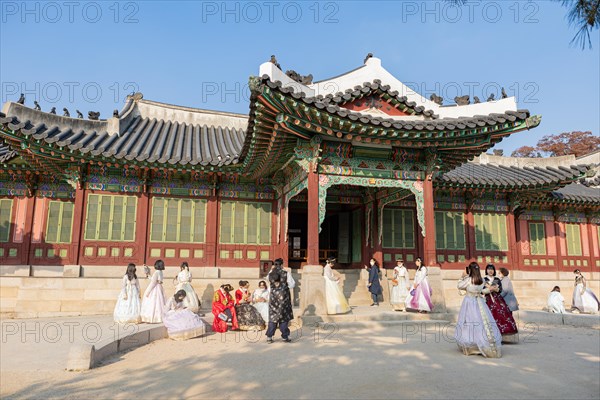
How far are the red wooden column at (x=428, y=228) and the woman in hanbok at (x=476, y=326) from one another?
4292mm

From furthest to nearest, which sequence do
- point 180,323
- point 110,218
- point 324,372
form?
1. point 110,218
2. point 180,323
3. point 324,372

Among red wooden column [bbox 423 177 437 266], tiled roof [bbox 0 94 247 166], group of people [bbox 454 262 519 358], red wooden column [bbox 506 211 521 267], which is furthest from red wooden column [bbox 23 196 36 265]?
red wooden column [bbox 506 211 521 267]

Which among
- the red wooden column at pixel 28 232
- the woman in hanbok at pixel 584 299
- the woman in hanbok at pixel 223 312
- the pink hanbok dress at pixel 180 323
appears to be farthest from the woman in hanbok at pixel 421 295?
the red wooden column at pixel 28 232

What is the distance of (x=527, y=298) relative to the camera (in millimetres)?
15555

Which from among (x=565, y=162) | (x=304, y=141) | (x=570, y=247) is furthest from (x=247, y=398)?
(x=565, y=162)

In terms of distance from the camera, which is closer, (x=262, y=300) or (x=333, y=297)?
(x=262, y=300)

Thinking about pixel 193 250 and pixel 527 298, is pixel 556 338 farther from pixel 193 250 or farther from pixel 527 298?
pixel 193 250

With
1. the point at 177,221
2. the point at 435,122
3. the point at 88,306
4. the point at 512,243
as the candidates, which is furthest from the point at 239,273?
the point at 512,243

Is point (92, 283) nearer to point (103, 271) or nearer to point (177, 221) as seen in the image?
point (103, 271)

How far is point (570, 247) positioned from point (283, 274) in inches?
598

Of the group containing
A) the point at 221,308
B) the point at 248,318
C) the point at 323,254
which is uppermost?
the point at 323,254

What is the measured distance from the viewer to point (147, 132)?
16.3 m

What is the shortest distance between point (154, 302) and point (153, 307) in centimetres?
12

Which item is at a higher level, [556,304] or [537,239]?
[537,239]
